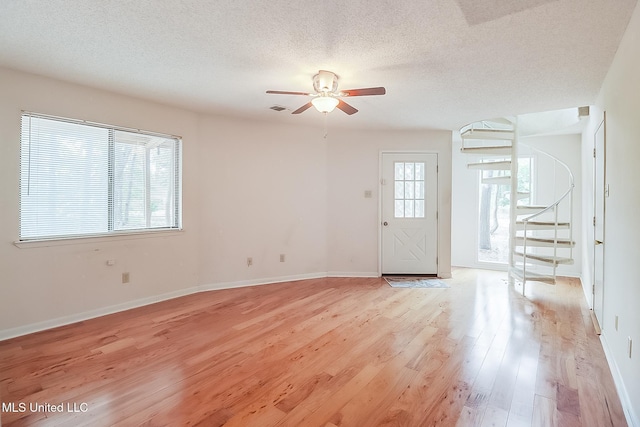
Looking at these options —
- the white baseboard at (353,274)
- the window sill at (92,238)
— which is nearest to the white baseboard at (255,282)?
the white baseboard at (353,274)

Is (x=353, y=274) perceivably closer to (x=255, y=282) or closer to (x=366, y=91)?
(x=255, y=282)

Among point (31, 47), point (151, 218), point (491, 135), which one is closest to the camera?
point (31, 47)

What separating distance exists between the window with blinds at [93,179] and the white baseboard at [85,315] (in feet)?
2.74

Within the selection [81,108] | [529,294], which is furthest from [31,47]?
[529,294]

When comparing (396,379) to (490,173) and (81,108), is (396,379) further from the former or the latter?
(490,173)

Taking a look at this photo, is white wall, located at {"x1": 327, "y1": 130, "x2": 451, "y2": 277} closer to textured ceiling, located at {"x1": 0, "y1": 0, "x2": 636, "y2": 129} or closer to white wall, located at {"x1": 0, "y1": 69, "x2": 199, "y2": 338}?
textured ceiling, located at {"x1": 0, "y1": 0, "x2": 636, "y2": 129}

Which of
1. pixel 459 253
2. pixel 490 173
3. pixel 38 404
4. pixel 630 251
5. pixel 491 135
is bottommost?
pixel 38 404

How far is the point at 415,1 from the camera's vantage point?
183 cm

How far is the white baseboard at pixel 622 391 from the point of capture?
176cm

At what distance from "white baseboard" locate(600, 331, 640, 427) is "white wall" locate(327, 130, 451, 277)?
2749 millimetres

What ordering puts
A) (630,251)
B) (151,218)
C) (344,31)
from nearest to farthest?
1. (630,251)
2. (344,31)
3. (151,218)

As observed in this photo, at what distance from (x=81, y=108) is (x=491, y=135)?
17.6 ft

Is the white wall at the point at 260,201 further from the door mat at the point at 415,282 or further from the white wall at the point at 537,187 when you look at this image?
the white wall at the point at 537,187

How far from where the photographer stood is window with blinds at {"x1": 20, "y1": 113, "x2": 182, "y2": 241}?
3.00 metres
